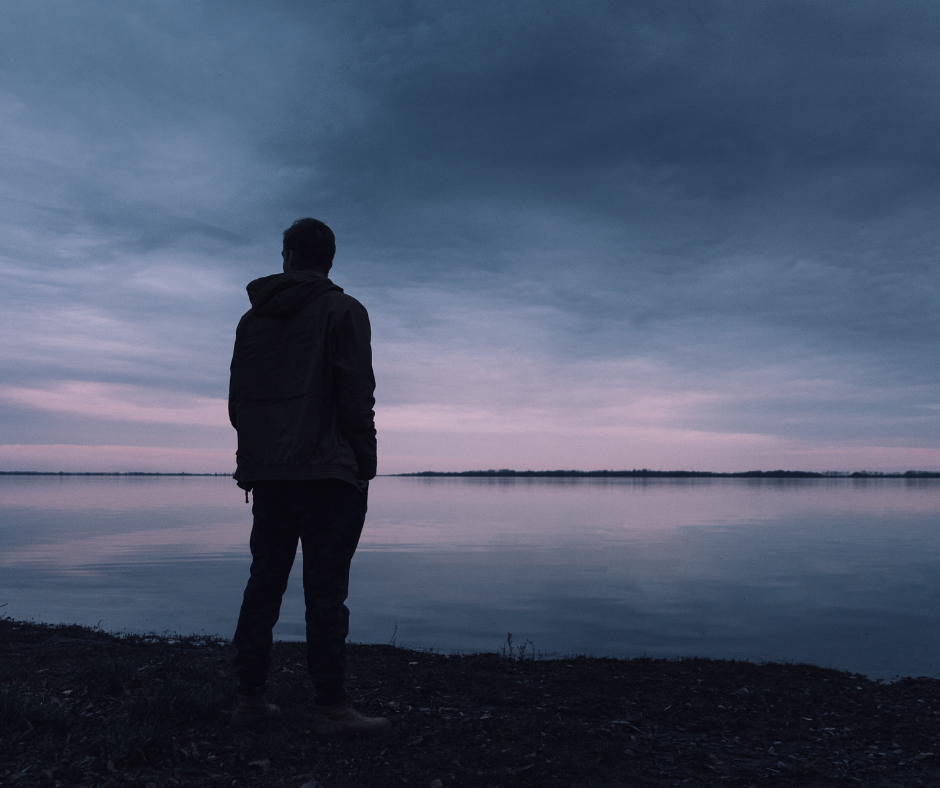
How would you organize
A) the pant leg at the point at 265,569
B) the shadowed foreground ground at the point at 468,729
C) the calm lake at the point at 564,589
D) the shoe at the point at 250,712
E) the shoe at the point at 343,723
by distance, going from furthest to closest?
the calm lake at the point at 564,589, the shoe at the point at 250,712, the shoe at the point at 343,723, the pant leg at the point at 265,569, the shadowed foreground ground at the point at 468,729

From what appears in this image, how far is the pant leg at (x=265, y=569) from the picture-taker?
4453mm

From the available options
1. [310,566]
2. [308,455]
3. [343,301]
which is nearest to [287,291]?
[343,301]

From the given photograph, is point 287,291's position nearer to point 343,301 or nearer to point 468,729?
point 343,301

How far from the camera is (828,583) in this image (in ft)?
58.1

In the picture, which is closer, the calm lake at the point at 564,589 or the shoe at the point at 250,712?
the shoe at the point at 250,712

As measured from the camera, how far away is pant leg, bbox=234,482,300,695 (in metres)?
4.45

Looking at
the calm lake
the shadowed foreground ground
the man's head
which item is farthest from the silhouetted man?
the calm lake

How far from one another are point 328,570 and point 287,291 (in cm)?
194

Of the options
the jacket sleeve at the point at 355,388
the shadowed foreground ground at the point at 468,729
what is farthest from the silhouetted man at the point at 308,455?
the shadowed foreground ground at the point at 468,729

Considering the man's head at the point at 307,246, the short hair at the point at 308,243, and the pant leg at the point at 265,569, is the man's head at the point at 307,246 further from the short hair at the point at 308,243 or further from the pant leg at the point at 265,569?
the pant leg at the point at 265,569

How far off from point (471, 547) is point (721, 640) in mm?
14746

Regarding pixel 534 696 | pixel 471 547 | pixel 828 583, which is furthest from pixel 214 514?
pixel 534 696

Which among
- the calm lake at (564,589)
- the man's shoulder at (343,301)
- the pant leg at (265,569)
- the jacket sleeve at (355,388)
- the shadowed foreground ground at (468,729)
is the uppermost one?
the man's shoulder at (343,301)

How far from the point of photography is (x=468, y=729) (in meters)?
5.04
